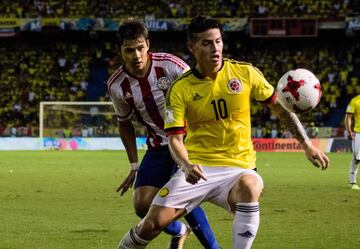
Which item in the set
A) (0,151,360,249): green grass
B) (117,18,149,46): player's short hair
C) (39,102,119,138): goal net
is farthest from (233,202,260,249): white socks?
(39,102,119,138): goal net

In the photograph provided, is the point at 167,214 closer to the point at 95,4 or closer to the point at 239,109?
the point at 239,109

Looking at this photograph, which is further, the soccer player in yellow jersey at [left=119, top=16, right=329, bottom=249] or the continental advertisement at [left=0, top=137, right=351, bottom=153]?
the continental advertisement at [left=0, top=137, right=351, bottom=153]

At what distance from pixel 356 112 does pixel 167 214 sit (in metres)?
12.2

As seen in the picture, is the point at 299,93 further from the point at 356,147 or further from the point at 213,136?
the point at 356,147

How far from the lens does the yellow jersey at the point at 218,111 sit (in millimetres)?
6820

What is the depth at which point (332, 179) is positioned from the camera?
19859 mm

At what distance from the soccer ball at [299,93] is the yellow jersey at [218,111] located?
13cm

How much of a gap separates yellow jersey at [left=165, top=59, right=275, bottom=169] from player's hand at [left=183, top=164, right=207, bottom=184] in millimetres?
418

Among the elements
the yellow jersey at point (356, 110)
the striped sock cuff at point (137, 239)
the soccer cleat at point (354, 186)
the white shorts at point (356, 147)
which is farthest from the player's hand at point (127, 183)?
the yellow jersey at point (356, 110)

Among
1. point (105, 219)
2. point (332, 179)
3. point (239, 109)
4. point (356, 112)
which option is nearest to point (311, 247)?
point (239, 109)

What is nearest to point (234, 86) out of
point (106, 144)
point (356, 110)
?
point (356, 110)

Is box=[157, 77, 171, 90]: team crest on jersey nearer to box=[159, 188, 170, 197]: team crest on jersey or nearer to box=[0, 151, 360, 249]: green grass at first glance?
box=[159, 188, 170, 197]: team crest on jersey

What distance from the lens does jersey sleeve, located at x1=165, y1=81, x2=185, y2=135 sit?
674 centimetres

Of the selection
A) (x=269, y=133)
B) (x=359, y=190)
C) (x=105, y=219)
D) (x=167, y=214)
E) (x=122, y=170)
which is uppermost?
(x=167, y=214)
